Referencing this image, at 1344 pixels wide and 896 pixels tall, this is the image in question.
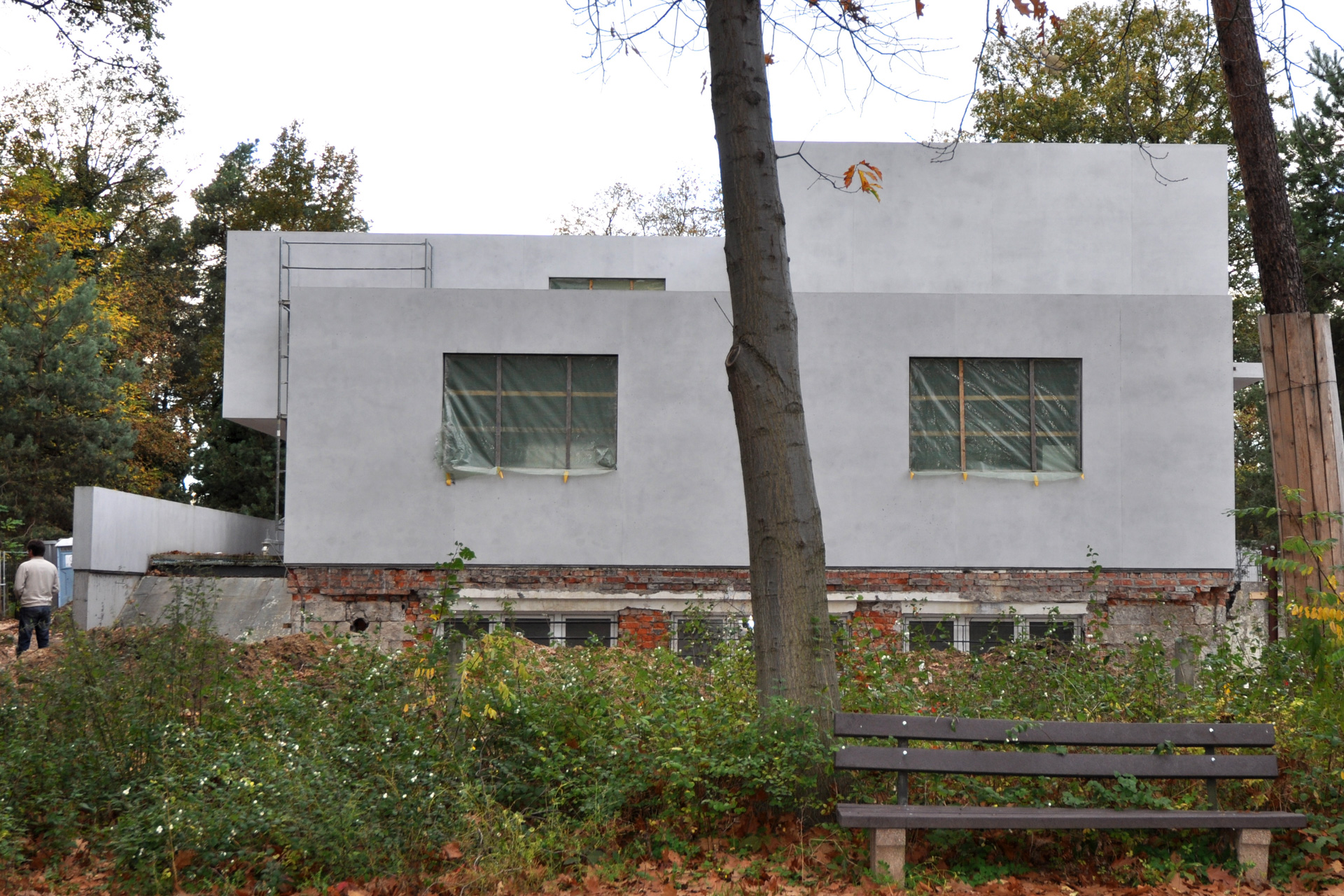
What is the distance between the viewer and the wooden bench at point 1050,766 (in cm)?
545

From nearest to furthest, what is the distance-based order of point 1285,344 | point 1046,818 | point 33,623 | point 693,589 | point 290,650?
point 1046,818
point 1285,344
point 290,650
point 693,589
point 33,623

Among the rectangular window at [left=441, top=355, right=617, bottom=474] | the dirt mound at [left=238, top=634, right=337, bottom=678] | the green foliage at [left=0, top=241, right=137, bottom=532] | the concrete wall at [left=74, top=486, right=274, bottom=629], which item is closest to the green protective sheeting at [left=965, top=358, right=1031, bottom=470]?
the rectangular window at [left=441, top=355, right=617, bottom=474]

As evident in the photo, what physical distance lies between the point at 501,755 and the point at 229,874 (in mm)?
1595

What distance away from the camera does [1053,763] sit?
18.7 ft

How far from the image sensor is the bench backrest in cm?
566

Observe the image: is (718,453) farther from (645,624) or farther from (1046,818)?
(1046,818)

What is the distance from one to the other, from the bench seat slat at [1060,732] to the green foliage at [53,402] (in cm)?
2548

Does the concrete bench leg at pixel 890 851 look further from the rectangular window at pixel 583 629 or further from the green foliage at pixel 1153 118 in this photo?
the green foliage at pixel 1153 118

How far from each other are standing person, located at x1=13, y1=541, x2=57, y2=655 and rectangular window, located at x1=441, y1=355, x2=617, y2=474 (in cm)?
551

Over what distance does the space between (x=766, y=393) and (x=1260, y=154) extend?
478cm

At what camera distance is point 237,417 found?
18750mm

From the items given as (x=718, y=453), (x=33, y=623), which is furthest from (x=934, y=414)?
(x=33, y=623)

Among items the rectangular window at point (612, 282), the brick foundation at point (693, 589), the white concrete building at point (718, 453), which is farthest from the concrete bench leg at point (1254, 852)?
the rectangular window at point (612, 282)

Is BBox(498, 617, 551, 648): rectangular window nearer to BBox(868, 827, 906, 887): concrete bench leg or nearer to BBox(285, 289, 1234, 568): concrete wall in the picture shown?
BBox(285, 289, 1234, 568): concrete wall
